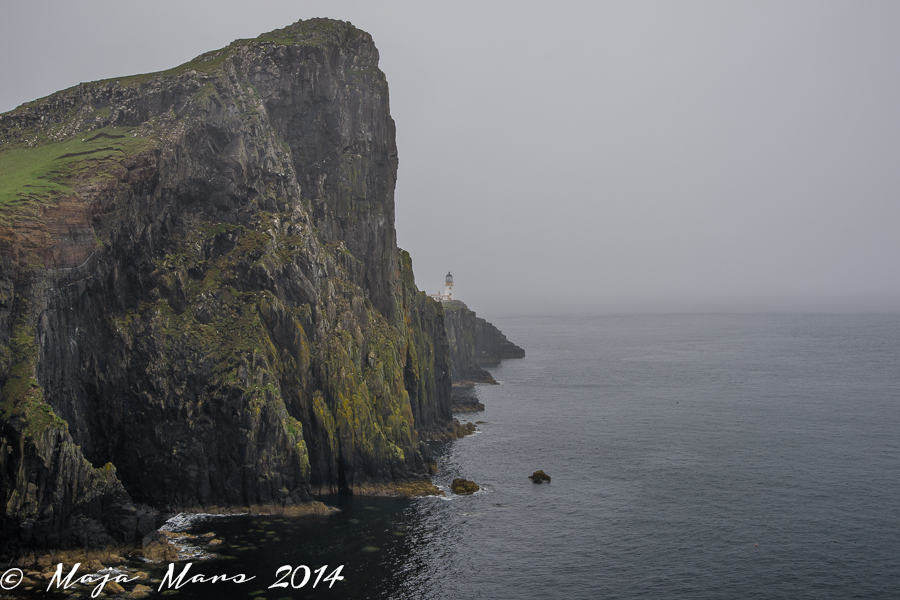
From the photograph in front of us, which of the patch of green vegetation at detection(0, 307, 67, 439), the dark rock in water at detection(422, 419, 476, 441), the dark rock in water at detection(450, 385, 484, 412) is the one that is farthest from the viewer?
the dark rock in water at detection(450, 385, 484, 412)

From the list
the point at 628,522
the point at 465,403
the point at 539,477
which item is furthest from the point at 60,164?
the point at 465,403

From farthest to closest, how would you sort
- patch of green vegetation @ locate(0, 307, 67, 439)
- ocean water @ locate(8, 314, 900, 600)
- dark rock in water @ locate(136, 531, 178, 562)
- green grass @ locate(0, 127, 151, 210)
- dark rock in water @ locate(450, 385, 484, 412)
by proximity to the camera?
dark rock in water @ locate(450, 385, 484, 412) → green grass @ locate(0, 127, 151, 210) → dark rock in water @ locate(136, 531, 178, 562) → patch of green vegetation @ locate(0, 307, 67, 439) → ocean water @ locate(8, 314, 900, 600)

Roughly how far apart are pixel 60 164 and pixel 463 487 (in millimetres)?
56664

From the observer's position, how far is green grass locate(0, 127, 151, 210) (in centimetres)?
7075

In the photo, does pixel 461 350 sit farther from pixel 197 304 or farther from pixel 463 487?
pixel 197 304

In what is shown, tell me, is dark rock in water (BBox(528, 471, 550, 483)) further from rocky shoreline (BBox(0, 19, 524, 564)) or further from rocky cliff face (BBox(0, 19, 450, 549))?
rocky cliff face (BBox(0, 19, 450, 549))

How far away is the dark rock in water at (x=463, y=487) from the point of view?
3248 inches

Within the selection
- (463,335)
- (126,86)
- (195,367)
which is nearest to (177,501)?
(195,367)

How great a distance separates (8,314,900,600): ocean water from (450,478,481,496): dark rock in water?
1.91 metres

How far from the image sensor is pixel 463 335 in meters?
190

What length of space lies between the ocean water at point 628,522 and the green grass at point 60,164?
119 ft

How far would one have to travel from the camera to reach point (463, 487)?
8300 centimetres

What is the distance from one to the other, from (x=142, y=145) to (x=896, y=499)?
3557 inches

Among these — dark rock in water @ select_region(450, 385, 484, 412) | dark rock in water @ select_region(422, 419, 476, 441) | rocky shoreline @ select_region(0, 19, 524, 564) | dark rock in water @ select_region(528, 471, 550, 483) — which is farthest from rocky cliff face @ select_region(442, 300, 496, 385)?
dark rock in water @ select_region(528, 471, 550, 483)
